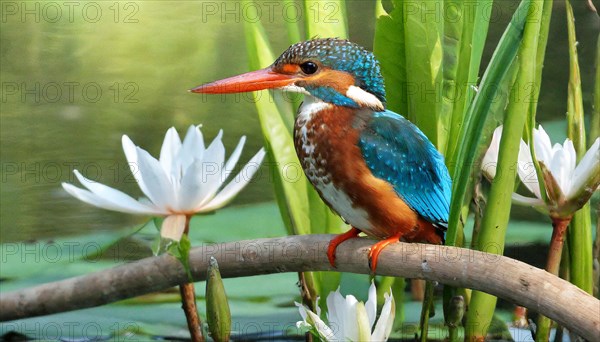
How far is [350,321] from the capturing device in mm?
1025

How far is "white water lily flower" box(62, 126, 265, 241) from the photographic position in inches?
44.8

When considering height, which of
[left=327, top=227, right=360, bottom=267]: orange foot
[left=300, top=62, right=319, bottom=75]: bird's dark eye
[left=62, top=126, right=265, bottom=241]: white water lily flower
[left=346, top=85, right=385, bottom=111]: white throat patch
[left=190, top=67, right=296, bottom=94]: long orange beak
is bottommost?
[left=327, top=227, right=360, bottom=267]: orange foot

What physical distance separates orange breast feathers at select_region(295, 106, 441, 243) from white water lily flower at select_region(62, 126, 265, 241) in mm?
150

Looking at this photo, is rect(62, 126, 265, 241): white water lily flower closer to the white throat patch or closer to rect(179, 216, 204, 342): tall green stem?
rect(179, 216, 204, 342): tall green stem

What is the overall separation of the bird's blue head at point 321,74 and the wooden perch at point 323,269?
195mm

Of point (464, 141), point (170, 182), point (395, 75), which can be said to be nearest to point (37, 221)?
point (170, 182)

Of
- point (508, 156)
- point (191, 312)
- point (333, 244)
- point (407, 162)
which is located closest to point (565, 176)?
point (508, 156)

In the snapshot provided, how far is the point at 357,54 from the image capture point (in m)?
1.07

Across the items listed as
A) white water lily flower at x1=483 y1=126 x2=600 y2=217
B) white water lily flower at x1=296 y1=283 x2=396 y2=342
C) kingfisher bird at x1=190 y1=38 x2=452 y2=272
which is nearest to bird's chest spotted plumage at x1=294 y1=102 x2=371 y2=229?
kingfisher bird at x1=190 y1=38 x2=452 y2=272

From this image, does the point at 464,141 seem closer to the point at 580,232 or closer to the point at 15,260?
the point at 580,232

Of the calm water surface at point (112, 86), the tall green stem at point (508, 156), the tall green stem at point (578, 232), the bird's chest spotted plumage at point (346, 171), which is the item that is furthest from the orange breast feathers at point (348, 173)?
the calm water surface at point (112, 86)

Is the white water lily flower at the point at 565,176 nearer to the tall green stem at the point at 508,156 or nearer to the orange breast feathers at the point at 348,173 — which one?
the tall green stem at the point at 508,156

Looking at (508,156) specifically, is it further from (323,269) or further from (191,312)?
(191,312)

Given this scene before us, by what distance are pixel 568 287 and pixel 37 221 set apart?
1.19 metres
